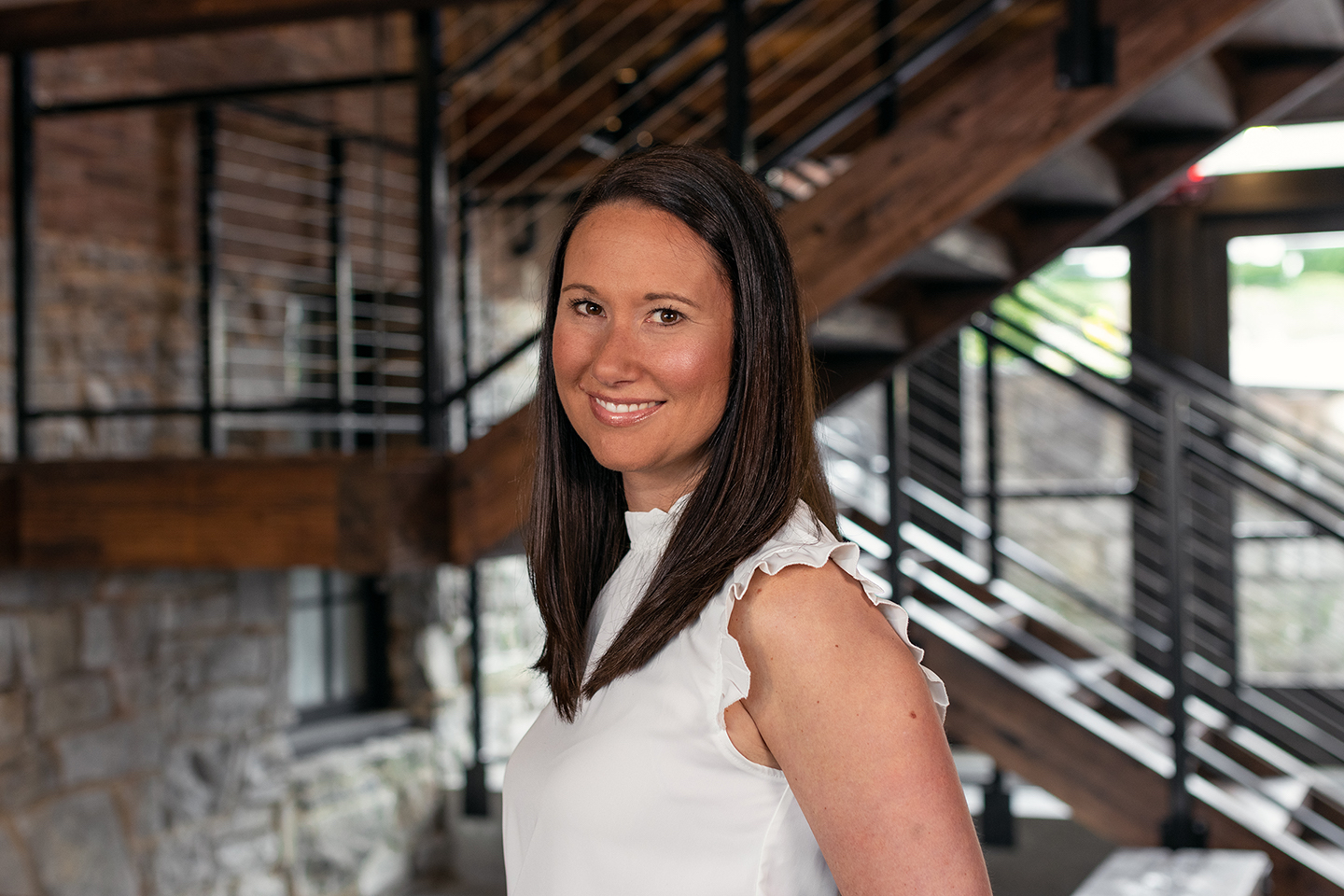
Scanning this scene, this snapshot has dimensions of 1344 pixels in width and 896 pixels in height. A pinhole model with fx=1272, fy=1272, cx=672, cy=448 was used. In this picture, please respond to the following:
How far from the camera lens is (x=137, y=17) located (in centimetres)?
275

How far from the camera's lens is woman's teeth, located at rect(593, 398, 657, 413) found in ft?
3.33

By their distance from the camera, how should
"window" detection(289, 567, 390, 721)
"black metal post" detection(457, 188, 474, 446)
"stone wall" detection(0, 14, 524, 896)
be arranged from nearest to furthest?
"stone wall" detection(0, 14, 524, 896) → "black metal post" detection(457, 188, 474, 446) → "window" detection(289, 567, 390, 721)

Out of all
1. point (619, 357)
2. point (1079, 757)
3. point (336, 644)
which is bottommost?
point (1079, 757)

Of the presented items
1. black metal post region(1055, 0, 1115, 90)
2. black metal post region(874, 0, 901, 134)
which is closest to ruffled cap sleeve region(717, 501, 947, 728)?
black metal post region(1055, 0, 1115, 90)

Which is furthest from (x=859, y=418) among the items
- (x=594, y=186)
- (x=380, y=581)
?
(x=594, y=186)

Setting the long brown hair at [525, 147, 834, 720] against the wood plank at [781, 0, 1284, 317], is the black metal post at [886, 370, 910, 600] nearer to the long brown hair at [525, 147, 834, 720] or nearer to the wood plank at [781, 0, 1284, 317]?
the wood plank at [781, 0, 1284, 317]

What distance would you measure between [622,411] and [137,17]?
7.36ft

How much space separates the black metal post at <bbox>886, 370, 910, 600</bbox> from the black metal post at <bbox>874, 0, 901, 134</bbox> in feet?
2.35

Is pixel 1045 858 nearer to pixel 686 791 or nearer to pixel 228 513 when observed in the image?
pixel 228 513

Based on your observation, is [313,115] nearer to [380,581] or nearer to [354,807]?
[380,581]

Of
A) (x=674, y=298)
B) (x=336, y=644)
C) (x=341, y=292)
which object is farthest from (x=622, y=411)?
(x=336, y=644)

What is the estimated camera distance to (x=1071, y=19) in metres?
2.26

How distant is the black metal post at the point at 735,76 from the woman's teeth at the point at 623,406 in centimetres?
147

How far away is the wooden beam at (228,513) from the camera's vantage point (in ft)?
8.11
